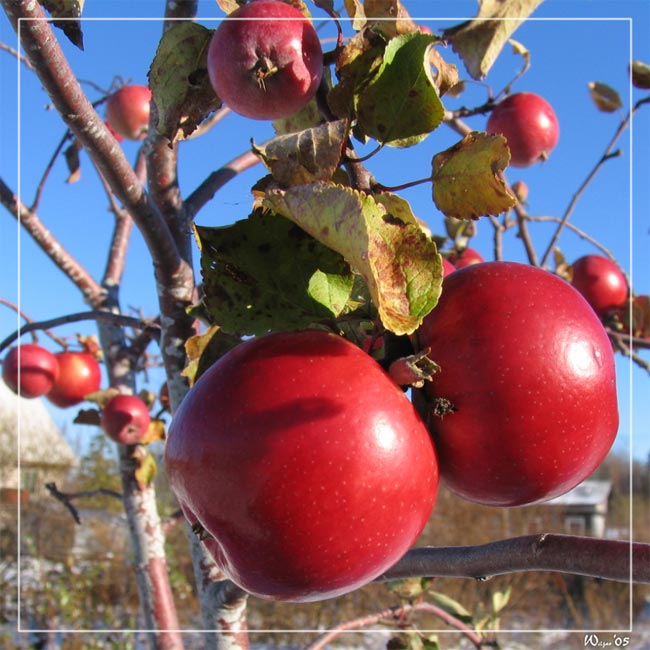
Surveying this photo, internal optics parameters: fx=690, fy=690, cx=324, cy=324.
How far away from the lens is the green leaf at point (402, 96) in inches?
13.8

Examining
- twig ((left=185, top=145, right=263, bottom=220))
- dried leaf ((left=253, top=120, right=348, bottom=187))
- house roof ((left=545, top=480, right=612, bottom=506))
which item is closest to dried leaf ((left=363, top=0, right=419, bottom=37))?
dried leaf ((left=253, top=120, right=348, bottom=187))

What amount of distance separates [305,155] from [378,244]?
0.19 ft

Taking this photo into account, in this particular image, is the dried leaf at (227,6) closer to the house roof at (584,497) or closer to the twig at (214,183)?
the twig at (214,183)

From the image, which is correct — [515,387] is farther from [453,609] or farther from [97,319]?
[453,609]

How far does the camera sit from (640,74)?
94 cm

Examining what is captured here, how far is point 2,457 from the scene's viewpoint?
20.8 feet

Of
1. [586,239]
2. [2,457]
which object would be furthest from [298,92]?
[2,457]

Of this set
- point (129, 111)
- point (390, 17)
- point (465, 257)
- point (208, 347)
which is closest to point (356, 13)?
point (390, 17)

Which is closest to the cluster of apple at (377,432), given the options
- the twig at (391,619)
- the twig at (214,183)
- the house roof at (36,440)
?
the twig at (214,183)

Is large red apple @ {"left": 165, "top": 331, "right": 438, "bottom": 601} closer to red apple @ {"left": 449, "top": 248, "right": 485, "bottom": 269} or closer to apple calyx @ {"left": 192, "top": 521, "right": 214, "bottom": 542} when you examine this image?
apple calyx @ {"left": 192, "top": 521, "right": 214, "bottom": 542}

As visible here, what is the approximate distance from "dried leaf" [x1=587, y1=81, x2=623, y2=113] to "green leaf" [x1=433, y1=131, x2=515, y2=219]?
3.01 ft

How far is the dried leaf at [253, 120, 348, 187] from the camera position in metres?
0.32

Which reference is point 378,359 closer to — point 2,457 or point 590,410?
point 590,410

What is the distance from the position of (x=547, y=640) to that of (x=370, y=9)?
5342 millimetres
